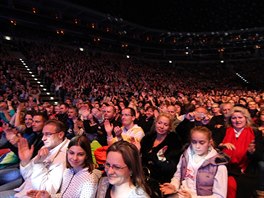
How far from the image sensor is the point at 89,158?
2889 millimetres

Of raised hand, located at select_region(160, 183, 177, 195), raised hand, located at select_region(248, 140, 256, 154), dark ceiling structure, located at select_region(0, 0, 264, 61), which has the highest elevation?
dark ceiling structure, located at select_region(0, 0, 264, 61)

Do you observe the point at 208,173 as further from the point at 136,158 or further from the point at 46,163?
the point at 46,163

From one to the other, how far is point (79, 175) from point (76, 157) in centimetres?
16

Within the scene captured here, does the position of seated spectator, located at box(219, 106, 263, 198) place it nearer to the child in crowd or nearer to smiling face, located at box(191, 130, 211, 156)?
the child in crowd

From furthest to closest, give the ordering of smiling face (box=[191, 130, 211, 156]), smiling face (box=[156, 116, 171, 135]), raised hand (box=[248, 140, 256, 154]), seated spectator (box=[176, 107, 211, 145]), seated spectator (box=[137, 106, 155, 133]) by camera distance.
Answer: seated spectator (box=[137, 106, 155, 133]), seated spectator (box=[176, 107, 211, 145]), smiling face (box=[156, 116, 171, 135]), raised hand (box=[248, 140, 256, 154]), smiling face (box=[191, 130, 211, 156])

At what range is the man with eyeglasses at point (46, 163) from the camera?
9.84 feet

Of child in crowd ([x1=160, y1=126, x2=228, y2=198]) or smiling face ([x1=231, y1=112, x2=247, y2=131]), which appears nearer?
child in crowd ([x1=160, y1=126, x2=228, y2=198])

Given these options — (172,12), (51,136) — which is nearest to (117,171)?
(51,136)

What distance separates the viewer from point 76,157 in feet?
9.26

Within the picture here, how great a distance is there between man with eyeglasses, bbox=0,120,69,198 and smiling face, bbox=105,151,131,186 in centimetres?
93

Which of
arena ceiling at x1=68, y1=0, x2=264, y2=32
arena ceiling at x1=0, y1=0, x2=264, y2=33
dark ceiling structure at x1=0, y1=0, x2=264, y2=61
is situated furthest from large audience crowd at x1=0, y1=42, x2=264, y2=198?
arena ceiling at x1=68, y1=0, x2=264, y2=32

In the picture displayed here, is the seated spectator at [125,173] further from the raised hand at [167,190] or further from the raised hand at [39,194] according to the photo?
the raised hand at [39,194]

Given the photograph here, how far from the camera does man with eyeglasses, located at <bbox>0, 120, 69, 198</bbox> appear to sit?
3.00 metres

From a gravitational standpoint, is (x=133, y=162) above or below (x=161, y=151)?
above
